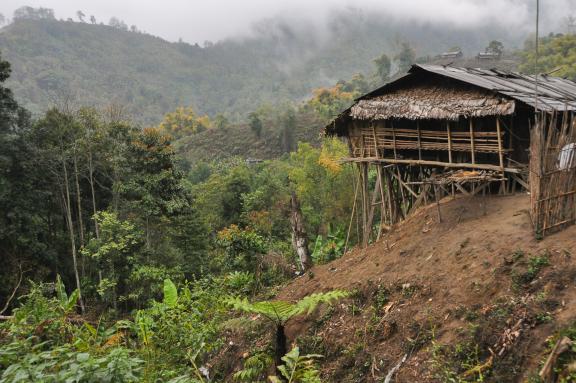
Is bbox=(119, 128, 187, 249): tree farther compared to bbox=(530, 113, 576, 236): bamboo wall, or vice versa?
bbox=(119, 128, 187, 249): tree

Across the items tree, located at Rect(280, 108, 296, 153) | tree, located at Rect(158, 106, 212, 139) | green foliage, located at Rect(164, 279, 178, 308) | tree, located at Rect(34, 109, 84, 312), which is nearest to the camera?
green foliage, located at Rect(164, 279, 178, 308)

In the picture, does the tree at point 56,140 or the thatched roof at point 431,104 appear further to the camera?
the tree at point 56,140

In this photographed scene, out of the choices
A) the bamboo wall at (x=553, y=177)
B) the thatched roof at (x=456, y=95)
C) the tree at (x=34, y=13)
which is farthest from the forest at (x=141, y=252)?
the tree at (x=34, y=13)

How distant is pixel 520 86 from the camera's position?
449 inches

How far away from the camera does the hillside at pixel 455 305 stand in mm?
5180

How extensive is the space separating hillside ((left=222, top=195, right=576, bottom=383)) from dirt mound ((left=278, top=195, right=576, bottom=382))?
0.02m

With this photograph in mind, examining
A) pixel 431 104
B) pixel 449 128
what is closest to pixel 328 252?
pixel 449 128

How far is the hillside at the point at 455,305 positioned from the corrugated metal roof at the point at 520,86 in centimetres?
223

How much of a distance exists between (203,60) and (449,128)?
120 metres

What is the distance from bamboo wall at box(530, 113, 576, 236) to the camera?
653 centimetres

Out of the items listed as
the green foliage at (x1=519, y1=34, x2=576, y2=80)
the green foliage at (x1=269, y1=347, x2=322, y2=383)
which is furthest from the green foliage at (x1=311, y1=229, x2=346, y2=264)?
the green foliage at (x1=519, y1=34, x2=576, y2=80)

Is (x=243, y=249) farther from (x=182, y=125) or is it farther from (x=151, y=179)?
(x=182, y=125)

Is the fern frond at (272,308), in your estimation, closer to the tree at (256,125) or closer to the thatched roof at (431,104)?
the thatched roof at (431,104)

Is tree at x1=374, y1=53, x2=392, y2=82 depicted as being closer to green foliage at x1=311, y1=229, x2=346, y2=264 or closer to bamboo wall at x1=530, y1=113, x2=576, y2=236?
green foliage at x1=311, y1=229, x2=346, y2=264
